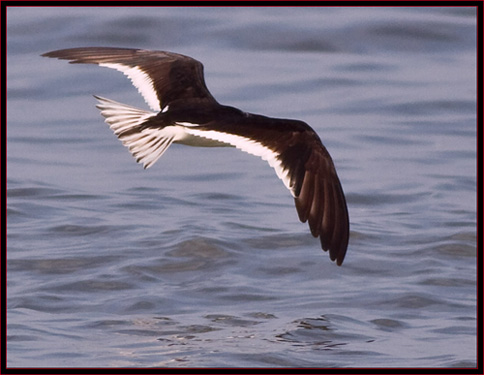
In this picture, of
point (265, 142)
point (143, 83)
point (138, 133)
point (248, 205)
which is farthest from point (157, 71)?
point (248, 205)

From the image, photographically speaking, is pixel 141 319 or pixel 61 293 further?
pixel 61 293

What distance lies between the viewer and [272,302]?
6129 mm

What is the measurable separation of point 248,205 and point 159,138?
8.13ft

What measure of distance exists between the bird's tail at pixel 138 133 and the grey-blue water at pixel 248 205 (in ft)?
2.66

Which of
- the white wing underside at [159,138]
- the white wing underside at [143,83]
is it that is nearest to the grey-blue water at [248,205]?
the white wing underside at [159,138]

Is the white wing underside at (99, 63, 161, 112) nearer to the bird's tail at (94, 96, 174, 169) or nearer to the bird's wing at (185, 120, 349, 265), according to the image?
the bird's tail at (94, 96, 174, 169)

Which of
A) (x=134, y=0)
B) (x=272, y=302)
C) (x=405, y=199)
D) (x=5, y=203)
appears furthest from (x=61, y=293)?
(x=134, y=0)

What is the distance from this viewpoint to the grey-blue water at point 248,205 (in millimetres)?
5562

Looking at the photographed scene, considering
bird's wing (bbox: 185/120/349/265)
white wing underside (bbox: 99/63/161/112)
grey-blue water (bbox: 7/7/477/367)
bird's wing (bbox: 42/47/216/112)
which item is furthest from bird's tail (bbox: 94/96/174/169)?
grey-blue water (bbox: 7/7/477/367)

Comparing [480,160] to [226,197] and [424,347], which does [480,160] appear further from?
[424,347]

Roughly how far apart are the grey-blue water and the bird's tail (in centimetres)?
81

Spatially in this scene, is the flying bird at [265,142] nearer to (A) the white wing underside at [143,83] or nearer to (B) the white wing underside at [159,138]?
(B) the white wing underside at [159,138]

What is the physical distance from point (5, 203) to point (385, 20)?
6674 millimetres

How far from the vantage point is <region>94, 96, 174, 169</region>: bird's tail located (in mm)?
5676
